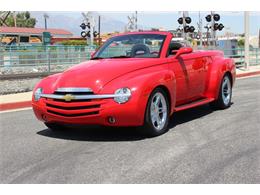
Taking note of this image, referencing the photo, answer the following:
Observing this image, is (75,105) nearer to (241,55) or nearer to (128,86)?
(128,86)

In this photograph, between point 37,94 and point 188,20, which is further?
point 188,20

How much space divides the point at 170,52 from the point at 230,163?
3.01 meters

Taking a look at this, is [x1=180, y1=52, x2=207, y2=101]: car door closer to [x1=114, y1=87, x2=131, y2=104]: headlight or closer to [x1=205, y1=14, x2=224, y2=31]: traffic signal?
[x1=114, y1=87, x2=131, y2=104]: headlight

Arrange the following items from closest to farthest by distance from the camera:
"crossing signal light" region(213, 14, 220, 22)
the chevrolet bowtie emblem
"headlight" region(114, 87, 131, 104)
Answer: "headlight" region(114, 87, 131, 104) < the chevrolet bowtie emblem < "crossing signal light" region(213, 14, 220, 22)

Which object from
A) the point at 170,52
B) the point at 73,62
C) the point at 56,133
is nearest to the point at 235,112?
the point at 170,52

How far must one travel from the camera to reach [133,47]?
7574 mm

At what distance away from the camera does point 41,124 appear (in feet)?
26.6

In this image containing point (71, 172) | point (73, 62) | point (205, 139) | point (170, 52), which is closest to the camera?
point (71, 172)

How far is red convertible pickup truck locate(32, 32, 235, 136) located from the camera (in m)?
6.18

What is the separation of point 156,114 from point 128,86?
78 centimetres

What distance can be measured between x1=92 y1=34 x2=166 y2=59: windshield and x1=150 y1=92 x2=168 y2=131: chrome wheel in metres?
0.90

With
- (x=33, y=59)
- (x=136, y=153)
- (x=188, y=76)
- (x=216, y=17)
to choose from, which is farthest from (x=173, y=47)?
(x=216, y=17)

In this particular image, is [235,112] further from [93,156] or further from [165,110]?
[93,156]

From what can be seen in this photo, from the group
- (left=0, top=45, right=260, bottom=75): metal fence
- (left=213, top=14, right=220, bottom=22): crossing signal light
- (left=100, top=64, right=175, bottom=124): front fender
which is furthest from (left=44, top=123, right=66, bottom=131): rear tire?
(left=213, top=14, right=220, bottom=22): crossing signal light
